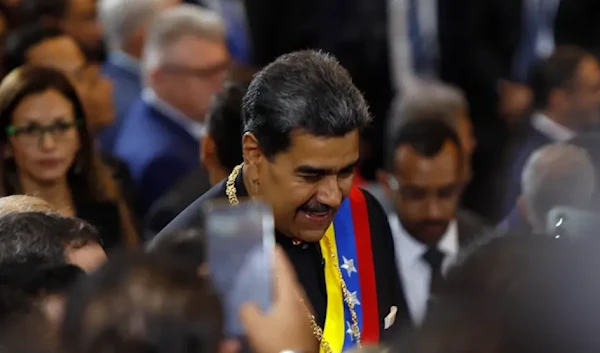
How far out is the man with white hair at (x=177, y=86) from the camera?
6.20m

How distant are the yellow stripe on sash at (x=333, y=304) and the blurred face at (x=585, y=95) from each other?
3.41m

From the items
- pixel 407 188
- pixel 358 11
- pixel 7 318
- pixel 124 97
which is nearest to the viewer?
pixel 7 318

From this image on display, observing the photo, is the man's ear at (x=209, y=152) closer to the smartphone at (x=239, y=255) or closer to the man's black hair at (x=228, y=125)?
the man's black hair at (x=228, y=125)

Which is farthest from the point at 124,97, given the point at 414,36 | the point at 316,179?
the point at 316,179

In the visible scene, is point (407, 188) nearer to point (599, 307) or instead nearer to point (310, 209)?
point (310, 209)

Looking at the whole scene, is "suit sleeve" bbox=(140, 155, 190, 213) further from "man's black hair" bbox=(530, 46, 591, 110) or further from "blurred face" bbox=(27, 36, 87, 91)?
"man's black hair" bbox=(530, 46, 591, 110)

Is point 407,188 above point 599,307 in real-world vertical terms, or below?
below

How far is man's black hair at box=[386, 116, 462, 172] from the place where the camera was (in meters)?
5.94

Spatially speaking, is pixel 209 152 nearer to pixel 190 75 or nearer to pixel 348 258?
pixel 348 258

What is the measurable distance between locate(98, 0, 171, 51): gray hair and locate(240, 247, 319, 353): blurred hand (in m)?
4.23

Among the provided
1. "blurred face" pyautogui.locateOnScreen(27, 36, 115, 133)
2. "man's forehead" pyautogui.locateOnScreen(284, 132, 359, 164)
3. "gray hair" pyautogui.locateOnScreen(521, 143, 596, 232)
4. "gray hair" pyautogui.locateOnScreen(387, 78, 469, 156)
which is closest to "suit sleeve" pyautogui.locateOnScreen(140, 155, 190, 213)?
"blurred face" pyautogui.locateOnScreen(27, 36, 115, 133)

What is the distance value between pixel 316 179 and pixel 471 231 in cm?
229

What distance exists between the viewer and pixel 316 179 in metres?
3.71

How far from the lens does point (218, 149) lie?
16.0 ft
